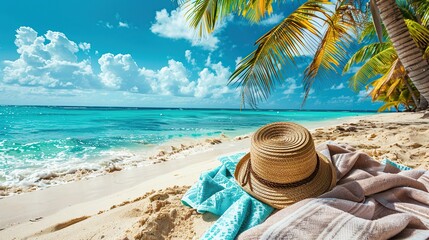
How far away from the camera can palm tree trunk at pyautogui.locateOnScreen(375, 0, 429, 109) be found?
2.92m

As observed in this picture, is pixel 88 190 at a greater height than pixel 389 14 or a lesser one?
lesser

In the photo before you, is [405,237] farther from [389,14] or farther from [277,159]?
[389,14]

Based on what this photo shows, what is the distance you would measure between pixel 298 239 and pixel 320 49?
3680 mm

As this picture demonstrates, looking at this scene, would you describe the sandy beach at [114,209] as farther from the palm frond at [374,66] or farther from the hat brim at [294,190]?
the palm frond at [374,66]

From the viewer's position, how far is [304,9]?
369 cm

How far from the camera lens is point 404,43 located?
2967 mm

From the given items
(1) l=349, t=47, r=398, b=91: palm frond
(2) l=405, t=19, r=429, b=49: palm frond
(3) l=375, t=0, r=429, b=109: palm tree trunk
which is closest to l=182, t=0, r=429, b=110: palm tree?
(3) l=375, t=0, r=429, b=109: palm tree trunk

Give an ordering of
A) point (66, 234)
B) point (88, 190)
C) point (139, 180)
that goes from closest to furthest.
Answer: point (66, 234) < point (88, 190) < point (139, 180)

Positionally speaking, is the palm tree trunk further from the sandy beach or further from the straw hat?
the straw hat

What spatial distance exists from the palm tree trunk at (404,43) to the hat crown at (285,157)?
2.32 metres

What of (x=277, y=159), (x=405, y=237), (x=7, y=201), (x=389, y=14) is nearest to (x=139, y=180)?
(x=7, y=201)

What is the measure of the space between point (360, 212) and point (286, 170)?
45cm

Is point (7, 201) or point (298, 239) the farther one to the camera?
point (7, 201)

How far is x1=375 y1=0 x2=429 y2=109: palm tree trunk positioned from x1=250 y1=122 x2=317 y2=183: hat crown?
7.60 feet
